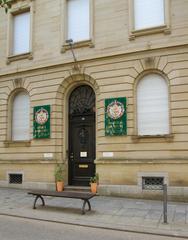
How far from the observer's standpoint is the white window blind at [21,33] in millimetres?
15703

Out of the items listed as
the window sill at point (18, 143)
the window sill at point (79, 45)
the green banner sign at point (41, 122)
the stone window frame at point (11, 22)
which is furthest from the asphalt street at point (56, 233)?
the stone window frame at point (11, 22)

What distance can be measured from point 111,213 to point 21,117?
25.2 ft

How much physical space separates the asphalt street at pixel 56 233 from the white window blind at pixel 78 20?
8534 mm

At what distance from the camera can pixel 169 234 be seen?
7449mm

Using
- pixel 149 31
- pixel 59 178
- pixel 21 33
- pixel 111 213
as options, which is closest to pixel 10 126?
pixel 59 178

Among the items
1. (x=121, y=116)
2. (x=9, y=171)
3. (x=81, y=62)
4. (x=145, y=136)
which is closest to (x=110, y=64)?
(x=81, y=62)

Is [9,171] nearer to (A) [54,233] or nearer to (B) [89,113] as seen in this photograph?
(B) [89,113]

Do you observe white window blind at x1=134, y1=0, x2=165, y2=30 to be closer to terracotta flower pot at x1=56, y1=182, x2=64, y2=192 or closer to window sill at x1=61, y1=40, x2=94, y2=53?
window sill at x1=61, y1=40, x2=94, y2=53

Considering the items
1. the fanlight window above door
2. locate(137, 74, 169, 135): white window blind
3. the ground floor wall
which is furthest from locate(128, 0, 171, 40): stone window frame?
the fanlight window above door

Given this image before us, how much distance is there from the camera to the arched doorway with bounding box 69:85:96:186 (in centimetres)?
1396

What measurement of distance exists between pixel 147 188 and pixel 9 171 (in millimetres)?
6675

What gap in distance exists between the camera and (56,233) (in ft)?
24.5

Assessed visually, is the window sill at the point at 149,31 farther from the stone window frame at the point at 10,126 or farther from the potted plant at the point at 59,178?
the potted plant at the point at 59,178

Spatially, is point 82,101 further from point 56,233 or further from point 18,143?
point 56,233
